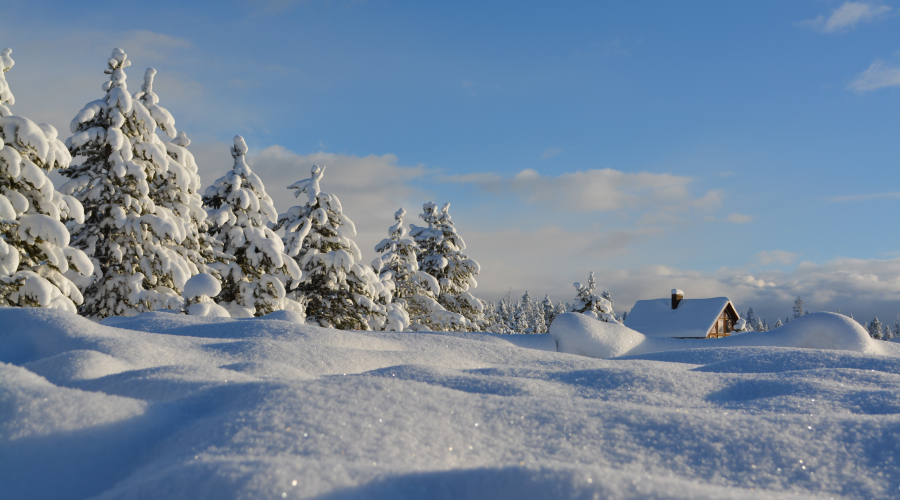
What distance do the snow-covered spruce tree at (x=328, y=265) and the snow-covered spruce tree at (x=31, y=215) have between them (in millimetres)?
7131

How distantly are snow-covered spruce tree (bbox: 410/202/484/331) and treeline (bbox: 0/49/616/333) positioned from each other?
3.74 m

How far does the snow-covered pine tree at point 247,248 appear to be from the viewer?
1506 centimetres

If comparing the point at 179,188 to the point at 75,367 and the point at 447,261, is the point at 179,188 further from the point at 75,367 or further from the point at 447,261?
the point at 75,367

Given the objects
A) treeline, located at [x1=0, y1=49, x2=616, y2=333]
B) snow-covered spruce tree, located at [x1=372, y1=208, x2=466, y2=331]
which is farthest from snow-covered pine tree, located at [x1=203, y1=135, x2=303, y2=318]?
snow-covered spruce tree, located at [x1=372, y1=208, x2=466, y2=331]

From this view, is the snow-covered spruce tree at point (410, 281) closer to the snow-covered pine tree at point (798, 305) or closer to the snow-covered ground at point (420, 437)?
the snow-covered ground at point (420, 437)

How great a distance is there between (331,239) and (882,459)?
55.4 ft

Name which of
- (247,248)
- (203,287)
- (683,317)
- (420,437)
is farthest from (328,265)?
(683,317)

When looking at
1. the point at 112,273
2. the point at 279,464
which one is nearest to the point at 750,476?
the point at 279,464

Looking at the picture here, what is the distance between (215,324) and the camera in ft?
14.8

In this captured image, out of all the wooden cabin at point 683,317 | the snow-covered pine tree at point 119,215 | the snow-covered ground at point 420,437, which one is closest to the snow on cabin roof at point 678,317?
the wooden cabin at point 683,317

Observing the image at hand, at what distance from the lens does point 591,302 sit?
28.3 metres

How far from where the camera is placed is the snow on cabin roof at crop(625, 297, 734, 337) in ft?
110

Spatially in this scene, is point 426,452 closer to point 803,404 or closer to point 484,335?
point 803,404

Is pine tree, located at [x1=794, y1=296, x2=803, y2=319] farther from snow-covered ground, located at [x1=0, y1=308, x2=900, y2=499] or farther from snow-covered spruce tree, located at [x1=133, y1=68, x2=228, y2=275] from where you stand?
snow-covered ground, located at [x1=0, y1=308, x2=900, y2=499]
